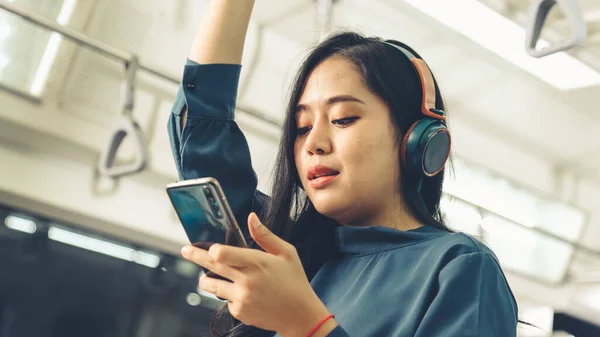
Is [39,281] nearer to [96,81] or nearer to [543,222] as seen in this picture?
[96,81]

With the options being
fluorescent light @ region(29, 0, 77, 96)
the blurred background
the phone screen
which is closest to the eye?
the phone screen

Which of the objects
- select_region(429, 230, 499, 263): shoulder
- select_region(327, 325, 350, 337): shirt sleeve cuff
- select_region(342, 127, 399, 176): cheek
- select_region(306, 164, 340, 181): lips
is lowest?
select_region(327, 325, 350, 337): shirt sleeve cuff

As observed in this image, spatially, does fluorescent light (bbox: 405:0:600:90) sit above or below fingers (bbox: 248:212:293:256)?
above

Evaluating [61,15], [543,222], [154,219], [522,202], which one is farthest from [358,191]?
[543,222]

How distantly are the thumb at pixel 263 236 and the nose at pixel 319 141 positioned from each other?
236 mm

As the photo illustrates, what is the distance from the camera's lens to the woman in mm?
571

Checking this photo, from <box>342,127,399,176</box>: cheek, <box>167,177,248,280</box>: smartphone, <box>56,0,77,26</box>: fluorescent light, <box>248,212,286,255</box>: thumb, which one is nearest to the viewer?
<box>248,212,286,255</box>: thumb

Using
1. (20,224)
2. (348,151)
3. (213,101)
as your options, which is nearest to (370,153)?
(348,151)

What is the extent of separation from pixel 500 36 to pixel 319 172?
235 cm

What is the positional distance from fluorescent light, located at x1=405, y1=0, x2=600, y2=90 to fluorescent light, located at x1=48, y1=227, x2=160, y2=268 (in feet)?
6.43

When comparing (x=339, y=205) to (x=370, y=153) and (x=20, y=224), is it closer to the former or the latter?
(x=370, y=153)

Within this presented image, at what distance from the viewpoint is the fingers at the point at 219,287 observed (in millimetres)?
568

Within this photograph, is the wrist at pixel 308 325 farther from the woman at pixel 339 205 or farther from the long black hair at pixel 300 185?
the long black hair at pixel 300 185

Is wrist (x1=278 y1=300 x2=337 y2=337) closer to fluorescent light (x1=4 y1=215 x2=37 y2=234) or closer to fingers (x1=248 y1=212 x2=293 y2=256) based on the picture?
fingers (x1=248 y1=212 x2=293 y2=256)
